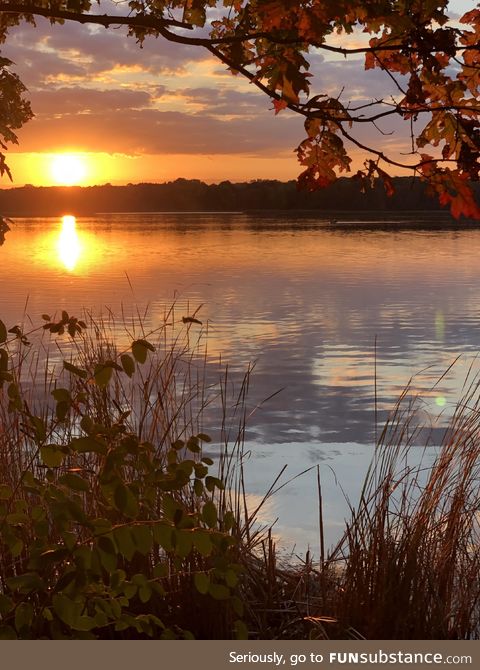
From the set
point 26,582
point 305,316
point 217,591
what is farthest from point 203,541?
point 305,316

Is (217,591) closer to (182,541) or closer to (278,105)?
(182,541)

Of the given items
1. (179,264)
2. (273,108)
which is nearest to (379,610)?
(273,108)

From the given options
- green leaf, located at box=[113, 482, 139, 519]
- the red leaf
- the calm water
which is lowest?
the calm water

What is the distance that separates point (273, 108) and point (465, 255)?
31767 mm

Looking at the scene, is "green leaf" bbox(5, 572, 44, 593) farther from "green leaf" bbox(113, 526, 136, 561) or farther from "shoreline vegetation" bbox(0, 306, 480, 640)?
"green leaf" bbox(113, 526, 136, 561)

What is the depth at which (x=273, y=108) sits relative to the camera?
3.43m

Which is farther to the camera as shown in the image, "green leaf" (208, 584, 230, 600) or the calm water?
the calm water

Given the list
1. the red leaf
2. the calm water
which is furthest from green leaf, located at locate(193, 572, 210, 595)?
the calm water

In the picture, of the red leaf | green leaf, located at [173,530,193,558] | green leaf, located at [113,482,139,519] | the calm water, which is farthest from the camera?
the calm water

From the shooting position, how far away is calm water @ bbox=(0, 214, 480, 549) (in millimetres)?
7703

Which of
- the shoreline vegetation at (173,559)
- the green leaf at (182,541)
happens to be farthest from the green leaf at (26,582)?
the green leaf at (182,541)

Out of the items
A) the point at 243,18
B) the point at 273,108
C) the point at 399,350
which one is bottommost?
the point at 399,350

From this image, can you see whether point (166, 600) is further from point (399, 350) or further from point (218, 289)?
point (218, 289)

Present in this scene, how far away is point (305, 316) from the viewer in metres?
17.1
